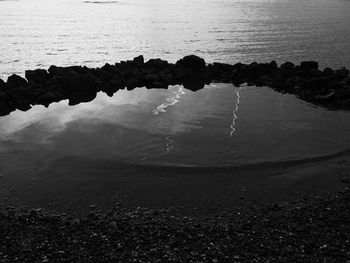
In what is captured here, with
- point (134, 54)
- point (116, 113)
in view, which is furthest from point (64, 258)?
point (134, 54)

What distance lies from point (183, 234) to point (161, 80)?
24715mm

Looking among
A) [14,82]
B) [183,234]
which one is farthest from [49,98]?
[183,234]

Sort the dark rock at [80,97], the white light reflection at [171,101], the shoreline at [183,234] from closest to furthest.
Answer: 1. the shoreline at [183,234]
2. the white light reflection at [171,101]
3. the dark rock at [80,97]

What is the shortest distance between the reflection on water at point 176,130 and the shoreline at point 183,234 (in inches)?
198

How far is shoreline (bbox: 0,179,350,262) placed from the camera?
1187 centimetres

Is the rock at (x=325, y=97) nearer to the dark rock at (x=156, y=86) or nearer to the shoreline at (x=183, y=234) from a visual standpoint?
the dark rock at (x=156, y=86)

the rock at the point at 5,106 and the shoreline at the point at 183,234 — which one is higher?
the rock at the point at 5,106

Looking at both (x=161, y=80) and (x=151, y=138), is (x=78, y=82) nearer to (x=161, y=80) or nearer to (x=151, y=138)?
(x=161, y=80)

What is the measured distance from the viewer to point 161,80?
36.5 metres

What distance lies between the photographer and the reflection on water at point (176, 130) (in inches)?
805

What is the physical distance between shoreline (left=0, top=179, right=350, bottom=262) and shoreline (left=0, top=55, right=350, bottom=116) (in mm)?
16364

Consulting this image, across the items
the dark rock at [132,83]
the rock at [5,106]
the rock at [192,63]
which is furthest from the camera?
the rock at [192,63]

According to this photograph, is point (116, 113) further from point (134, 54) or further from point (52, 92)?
point (134, 54)

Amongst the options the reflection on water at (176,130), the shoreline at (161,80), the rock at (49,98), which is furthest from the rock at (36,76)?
the reflection on water at (176,130)
